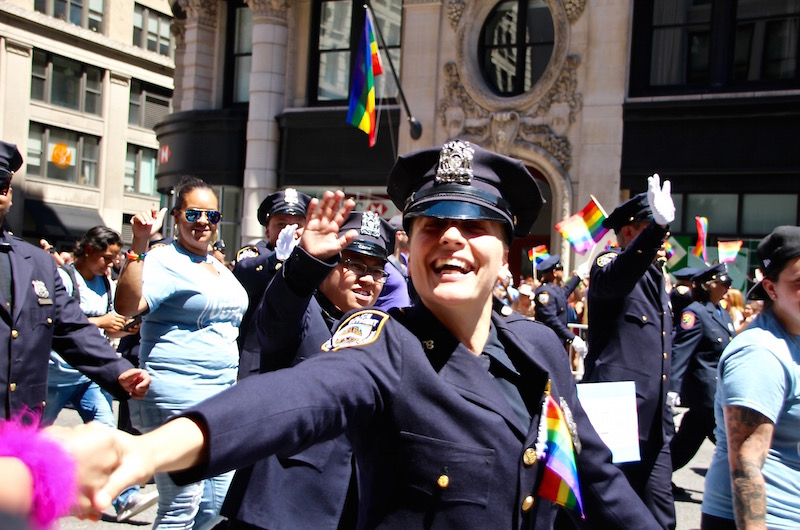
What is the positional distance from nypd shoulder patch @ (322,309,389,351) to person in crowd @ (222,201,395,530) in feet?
1.66

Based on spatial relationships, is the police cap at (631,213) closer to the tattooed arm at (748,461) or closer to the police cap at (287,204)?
the police cap at (287,204)

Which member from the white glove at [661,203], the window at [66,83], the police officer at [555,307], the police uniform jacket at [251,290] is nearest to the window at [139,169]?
the window at [66,83]

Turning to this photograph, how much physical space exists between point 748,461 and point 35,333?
3.32 metres

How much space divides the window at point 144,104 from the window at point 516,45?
2706 centimetres

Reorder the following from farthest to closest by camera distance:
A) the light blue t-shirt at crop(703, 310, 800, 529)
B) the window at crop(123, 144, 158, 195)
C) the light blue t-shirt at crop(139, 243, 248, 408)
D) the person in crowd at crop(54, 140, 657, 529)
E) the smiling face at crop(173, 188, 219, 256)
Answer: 1. the window at crop(123, 144, 158, 195)
2. the smiling face at crop(173, 188, 219, 256)
3. the light blue t-shirt at crop(139, 243, 248, 408)
4. the light blue t-shirt at crop(703, 310, 800, 529)
5. the person in crowd at crop(54, 140, 657, 529)

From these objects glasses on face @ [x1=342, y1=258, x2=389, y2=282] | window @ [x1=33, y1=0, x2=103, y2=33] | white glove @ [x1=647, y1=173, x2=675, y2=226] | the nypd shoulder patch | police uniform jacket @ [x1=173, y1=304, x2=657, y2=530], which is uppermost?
window @ [x1=33, y1=0, x2=103, y2=33]

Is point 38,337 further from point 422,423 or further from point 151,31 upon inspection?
point 151,31

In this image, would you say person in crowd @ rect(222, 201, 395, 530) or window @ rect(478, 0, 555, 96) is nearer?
person in crowd @ rect(222, 201, 395, 530)

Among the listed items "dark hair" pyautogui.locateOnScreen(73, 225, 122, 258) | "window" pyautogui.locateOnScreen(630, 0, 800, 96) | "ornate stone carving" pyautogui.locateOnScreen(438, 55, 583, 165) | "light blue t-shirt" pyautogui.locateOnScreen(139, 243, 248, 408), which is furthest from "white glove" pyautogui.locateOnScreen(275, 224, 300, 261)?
"window" pyautogui.locateOnScreen(630, 0, 800, 96)

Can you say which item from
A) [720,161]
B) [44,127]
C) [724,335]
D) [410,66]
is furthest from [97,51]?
[724,335]

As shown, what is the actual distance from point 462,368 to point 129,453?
992mm

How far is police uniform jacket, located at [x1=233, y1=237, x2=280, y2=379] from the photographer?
15.4ft

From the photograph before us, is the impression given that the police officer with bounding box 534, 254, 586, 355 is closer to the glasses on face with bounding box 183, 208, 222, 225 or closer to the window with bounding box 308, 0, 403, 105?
the glasses on face with bounding box 183, 208, 222, 225

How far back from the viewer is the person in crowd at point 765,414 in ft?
10.4
